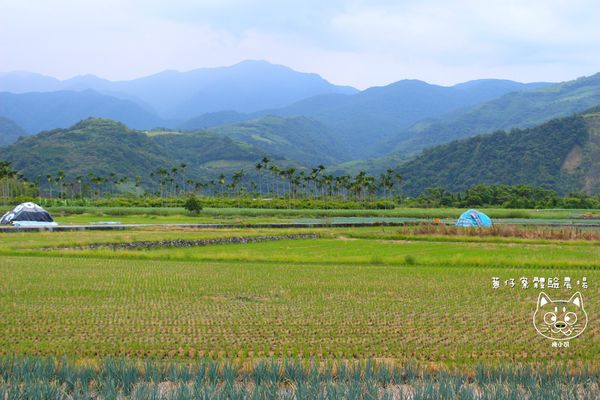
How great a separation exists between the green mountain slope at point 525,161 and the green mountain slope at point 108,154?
6085 centimetres

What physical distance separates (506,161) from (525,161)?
14.0 ft

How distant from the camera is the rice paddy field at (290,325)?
330 inches

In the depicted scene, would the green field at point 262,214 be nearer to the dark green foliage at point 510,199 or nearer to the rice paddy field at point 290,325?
the dark green foliage at point 510,199

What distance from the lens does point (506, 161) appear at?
11481cm

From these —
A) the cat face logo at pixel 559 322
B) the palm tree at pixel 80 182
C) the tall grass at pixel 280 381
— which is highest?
the palm tree at pixel 80 182

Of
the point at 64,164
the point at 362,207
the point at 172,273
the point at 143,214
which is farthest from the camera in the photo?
the point at 64,164

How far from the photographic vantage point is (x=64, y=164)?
13075cm

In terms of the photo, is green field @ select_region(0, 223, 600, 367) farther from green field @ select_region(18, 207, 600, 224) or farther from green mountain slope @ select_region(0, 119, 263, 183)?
green mountain slope @ select_region(0, 119, 263, 183)

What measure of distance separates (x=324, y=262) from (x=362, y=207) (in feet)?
200

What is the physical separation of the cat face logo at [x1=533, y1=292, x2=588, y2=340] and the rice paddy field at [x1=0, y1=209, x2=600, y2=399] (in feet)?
0.79

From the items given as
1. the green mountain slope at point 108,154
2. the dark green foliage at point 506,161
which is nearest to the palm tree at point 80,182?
the green mountain slope at point 108,154

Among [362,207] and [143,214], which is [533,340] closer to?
[143,214]

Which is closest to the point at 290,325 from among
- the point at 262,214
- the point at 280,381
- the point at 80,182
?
the point at 280,381

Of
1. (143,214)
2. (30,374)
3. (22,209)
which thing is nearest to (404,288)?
(30,374)
